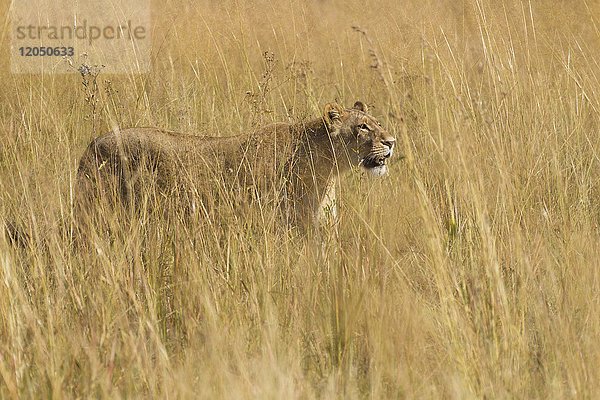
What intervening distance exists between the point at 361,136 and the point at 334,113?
9.5 inches

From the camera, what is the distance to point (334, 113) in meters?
4.97

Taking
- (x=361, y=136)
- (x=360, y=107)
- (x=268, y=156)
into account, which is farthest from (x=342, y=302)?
(x=360, y=107)

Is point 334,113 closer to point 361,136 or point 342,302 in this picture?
point 361,136

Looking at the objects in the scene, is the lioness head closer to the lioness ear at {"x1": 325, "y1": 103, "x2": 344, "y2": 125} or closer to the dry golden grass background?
the lioness ear at {"x1": 325, "y1": 103, "x2": 344, "y2": 125}

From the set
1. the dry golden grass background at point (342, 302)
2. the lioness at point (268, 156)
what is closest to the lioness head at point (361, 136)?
the lioness at point (268, 156)

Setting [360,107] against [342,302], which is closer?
[342,302]

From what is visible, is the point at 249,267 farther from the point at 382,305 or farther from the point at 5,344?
the point at 5,344

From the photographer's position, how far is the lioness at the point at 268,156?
14.7ft

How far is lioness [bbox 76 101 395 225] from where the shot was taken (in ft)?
14.7

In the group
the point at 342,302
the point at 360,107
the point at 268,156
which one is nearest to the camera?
the point at 342,302

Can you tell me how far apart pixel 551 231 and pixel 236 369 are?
1870 mm

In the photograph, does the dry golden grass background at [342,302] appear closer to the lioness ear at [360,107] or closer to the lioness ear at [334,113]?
the lioness ear at [334,113]

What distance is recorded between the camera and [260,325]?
2779 mm

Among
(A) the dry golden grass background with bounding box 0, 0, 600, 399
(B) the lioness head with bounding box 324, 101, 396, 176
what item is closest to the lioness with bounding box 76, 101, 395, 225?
(B) the lioness head with bounding box 324, 101, 396, 176
